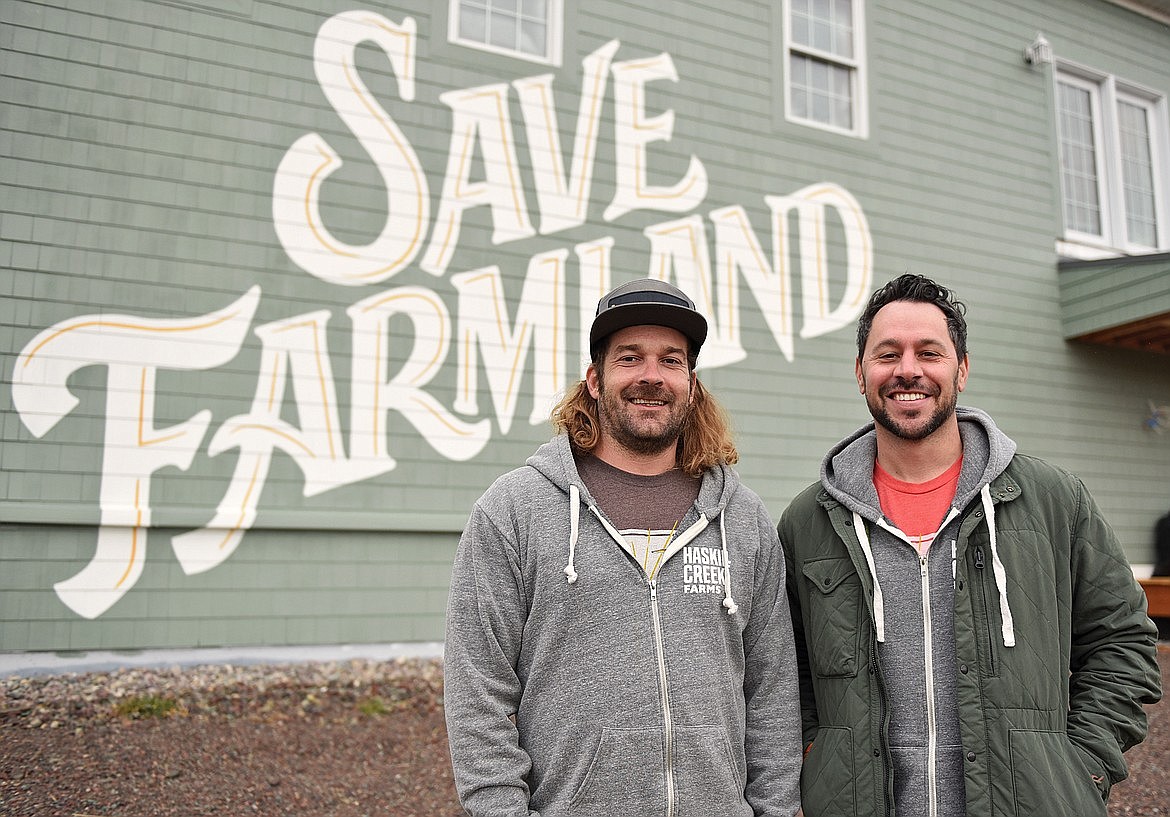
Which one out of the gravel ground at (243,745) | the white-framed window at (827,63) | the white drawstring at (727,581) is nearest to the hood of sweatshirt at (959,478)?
the white drawstring at (727,581)

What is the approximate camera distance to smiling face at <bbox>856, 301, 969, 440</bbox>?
2453mm

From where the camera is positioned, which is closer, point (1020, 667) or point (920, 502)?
point (1020, 667)

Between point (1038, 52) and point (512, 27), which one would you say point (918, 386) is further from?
point (1038, 52)

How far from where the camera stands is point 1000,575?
7.54 feet

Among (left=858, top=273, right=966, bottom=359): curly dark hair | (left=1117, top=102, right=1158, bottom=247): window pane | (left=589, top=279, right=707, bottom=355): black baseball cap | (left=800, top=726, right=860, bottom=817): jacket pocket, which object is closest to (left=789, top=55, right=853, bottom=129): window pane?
(left=1117, top=102, right=1158, bottom=247): window pane

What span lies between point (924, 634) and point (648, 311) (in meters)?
1.07

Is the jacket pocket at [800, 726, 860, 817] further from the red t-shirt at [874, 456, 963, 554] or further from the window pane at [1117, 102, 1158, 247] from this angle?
the window pane at [1117, 102, 1158, 247]

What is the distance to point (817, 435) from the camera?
8258 millimetres

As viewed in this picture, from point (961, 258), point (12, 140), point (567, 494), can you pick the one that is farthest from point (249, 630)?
point (961, 258)

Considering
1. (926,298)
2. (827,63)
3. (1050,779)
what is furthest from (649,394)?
(827,63)

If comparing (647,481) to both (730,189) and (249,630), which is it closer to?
(249,630)

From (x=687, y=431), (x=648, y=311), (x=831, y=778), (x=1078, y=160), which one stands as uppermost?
(x=1078, y=160)

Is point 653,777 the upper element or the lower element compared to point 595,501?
lower

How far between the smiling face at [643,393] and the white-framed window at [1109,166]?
9040mm
